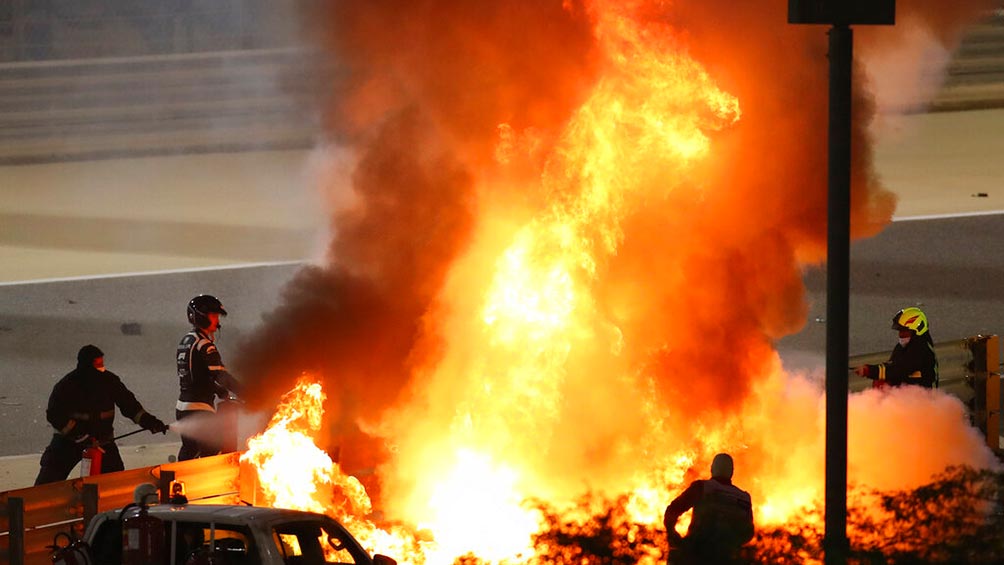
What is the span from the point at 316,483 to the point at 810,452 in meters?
3.59

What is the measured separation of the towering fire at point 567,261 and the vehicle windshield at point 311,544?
234 centimetres

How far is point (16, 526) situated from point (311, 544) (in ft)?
6.01

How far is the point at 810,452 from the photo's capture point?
11898 millimetres

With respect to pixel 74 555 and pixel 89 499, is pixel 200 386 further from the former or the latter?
pixel 74 555

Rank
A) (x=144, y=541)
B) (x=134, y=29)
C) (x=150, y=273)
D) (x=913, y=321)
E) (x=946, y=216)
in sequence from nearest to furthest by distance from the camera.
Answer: (x=144, y=541)
(x=913, y=321)
(x=150, y=273)
(x=946, y=216)
(x=134, y=29)

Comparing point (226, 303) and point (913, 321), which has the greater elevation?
point (226, 303)

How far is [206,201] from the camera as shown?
24.3 metres

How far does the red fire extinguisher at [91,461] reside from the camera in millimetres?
11367

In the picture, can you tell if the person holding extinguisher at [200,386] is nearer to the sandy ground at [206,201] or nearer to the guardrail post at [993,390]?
the sandy ground at [206,201]

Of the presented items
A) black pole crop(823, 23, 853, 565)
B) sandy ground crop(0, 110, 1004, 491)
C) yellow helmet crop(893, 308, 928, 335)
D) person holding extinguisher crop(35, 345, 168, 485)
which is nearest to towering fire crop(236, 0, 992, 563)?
person holding extinguisher crop(35, 345, 168, 485)

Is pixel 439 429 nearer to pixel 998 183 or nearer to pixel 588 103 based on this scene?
pixel 588 103

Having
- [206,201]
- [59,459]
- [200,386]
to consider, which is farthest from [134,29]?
[59,459]

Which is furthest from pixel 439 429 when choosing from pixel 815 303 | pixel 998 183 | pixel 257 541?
pixel 998 183

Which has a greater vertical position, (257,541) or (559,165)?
(559,165)
